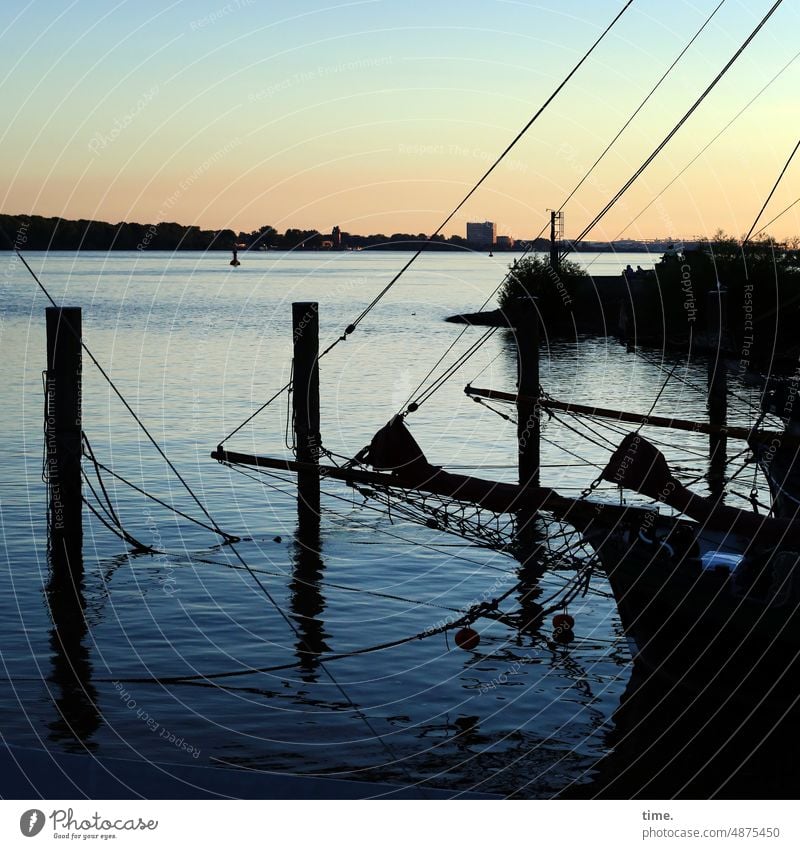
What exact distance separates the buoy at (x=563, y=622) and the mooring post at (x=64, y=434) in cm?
1009

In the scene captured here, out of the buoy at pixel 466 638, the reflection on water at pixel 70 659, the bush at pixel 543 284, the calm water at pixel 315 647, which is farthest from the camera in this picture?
the bush at pixel 543 284

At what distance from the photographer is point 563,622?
893 inches

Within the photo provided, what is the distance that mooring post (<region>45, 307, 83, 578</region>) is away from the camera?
78.9 feet

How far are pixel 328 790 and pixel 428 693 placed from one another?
9233mm

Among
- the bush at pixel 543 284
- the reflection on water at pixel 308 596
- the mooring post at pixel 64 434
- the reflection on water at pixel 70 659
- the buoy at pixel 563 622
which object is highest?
the bush at pixel 543 284

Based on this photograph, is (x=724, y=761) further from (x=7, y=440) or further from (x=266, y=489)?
(x=7, y=440)

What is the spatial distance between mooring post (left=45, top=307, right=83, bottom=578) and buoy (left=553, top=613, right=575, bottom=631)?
1009 centimetres

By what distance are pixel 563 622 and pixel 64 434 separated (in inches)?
415

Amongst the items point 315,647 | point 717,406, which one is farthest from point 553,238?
point 315,647

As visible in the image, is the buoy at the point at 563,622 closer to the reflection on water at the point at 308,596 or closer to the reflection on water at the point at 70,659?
the reflection on water at the point at 308,596

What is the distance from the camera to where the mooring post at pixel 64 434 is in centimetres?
2405

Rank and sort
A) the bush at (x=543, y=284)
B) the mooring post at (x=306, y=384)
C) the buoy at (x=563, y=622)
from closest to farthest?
the buoy at (x=563, y=622) → the mooring post at (x=306, y=384) → the bush at (x=543, y=284)

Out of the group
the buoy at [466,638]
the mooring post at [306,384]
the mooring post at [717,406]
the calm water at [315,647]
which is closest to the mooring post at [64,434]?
the calm water at [315,647]

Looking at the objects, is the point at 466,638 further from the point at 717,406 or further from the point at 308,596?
the point at 717,406
